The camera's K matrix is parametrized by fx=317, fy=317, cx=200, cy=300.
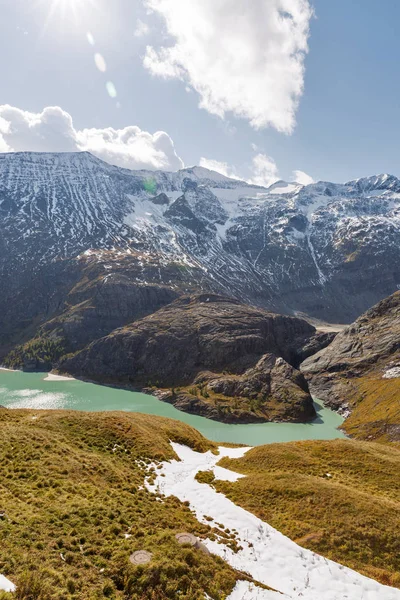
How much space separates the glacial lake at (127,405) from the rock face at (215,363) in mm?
6085

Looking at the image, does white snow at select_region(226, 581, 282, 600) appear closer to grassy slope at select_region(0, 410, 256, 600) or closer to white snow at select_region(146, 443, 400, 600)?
white snow at select_region(146, 443, 400, 600)

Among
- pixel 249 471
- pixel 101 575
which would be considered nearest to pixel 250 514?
pixel 249 471

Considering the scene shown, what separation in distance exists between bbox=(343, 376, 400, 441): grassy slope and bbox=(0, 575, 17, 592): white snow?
9492 centimetres

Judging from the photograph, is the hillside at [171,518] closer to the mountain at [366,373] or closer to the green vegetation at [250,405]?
the mountain at [366,373]

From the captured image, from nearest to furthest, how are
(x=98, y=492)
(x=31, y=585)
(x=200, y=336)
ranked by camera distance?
(x=31, y=585) < (x=98, y=492) < (x=200, y=336)

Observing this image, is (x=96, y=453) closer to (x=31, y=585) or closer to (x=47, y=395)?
(x=31, y=585)

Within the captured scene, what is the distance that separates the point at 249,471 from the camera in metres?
36.8

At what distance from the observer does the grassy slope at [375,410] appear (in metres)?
88.4

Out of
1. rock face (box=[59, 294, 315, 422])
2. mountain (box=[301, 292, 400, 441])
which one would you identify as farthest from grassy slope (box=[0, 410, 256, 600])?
rock face (box=[59, 294, 315, 422])

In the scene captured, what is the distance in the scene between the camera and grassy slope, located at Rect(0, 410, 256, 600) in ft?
48.2

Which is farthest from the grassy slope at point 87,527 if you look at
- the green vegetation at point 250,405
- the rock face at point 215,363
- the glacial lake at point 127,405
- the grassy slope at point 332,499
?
the rock face at point 215,363

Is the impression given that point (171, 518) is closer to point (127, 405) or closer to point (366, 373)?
point (127, 405)

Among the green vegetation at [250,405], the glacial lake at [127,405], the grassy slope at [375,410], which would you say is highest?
the grassy slope at [375,410]

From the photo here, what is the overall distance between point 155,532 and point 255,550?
6.78m
